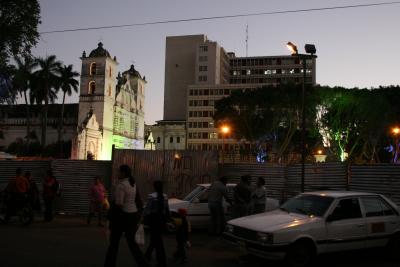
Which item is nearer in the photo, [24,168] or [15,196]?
[15,196]

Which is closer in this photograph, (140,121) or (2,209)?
(2,209)

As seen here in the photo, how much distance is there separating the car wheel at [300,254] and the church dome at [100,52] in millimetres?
83501

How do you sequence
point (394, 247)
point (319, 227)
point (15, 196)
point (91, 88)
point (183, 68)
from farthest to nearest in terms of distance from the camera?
1. point (183, 68)
2. point (91, 88)
3. point (15, 196)
4. point (394, 247)
5. point (319, 227)

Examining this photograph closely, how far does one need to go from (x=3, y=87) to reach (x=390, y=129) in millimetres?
41580

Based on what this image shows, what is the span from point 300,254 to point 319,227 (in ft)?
2.11

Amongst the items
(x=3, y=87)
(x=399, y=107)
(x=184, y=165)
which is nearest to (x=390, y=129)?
(x=399, y=107)

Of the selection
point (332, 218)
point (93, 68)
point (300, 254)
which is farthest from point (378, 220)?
point (93, 68)

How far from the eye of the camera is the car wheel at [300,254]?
8.56 m

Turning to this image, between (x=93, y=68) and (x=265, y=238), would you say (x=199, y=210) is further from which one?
(x=93, y=68)

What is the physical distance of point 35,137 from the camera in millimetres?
87375

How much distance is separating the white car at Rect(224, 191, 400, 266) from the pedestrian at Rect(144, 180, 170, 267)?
164 centimetres

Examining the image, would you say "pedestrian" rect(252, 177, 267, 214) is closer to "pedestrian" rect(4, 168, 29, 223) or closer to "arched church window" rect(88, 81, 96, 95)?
"pedestrian" rect(4, 168, 29, 223)

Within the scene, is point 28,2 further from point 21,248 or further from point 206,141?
point 206,141

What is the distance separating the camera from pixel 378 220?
9.64 m
